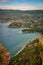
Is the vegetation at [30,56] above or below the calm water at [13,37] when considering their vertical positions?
below

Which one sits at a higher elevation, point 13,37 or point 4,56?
point 13,37

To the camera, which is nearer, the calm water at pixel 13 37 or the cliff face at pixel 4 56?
the cliff face at pixel 4 56

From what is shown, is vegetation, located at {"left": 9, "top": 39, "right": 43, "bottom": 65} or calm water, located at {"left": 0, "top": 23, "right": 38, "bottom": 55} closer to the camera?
vegetation, located at {"left": 9, "top": 39, "right": 43, "bottom": 65}

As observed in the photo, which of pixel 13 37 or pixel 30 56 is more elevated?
pixel 13 37

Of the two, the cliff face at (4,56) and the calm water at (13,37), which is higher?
the calm water at (13,37)

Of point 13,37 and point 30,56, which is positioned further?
point 13,37
